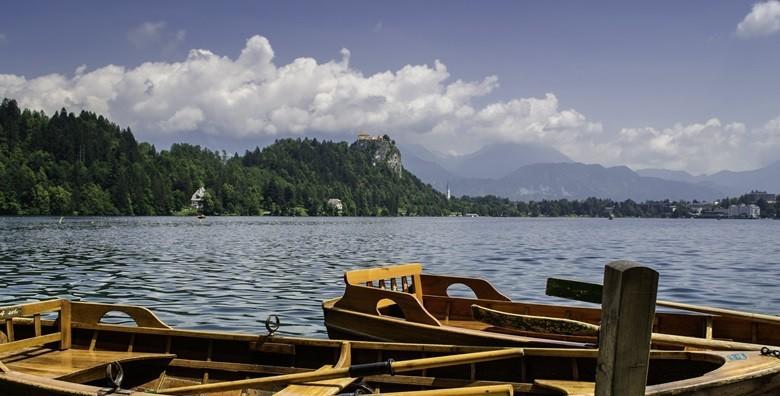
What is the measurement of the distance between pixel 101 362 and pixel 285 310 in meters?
13.3

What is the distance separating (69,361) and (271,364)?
12.0 feet

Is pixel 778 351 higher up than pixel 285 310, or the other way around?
pixel 778 351

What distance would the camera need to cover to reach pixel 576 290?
10.4 meters

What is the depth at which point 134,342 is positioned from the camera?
498 inches

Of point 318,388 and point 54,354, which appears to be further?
point 54,354

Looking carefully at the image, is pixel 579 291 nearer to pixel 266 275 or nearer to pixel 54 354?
pixel 54 354

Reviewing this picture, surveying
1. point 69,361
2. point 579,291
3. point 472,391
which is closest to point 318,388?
point 472,391

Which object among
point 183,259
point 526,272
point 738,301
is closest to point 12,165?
point 183,259

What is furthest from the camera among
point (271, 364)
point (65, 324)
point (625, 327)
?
point (65, 324)

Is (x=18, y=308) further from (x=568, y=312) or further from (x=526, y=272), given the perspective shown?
(x=526, y=272)

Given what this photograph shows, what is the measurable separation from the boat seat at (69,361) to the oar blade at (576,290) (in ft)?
22.0

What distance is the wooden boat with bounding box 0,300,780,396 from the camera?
880 centimetres

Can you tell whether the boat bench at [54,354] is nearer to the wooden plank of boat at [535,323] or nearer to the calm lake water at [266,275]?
the wooden plank of boat at [535,323]

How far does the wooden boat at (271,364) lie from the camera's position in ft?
28.9
